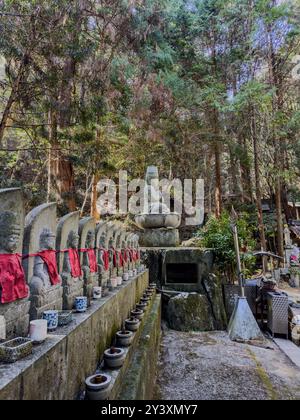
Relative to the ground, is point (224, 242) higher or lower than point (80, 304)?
Answer: higher

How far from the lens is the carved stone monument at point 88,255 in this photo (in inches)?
105

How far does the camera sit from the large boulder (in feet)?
19.8

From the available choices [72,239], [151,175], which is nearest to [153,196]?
[151,175]

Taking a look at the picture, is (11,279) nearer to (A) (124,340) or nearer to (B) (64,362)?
(B) (64,362)

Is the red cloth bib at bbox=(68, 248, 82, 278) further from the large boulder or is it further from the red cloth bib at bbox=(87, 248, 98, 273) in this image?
the large boulder

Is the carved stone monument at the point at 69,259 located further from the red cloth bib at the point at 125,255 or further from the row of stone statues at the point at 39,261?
the red cloth bib at the point at 125,255

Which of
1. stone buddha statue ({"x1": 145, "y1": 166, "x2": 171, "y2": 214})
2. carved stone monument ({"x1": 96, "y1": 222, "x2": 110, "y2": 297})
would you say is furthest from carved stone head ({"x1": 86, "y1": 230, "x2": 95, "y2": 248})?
stone buddha statue ({"x1": 145, "y1": 166, "x2": 171, "y2": 214})

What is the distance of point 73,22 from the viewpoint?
579cm

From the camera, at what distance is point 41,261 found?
6.34ft

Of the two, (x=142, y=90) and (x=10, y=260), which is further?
(x=142, y=90)

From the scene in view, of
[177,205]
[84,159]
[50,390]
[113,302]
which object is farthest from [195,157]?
[50,390]

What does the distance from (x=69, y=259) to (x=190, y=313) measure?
14.8 ft

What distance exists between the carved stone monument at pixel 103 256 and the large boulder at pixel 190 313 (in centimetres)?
335

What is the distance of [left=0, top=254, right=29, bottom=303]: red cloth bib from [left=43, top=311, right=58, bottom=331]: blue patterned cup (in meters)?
0.18
